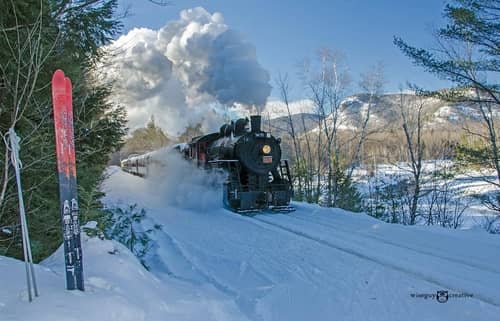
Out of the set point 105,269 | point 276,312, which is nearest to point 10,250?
point 105,269

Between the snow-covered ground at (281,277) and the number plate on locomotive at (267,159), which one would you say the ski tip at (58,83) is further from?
the number plate on locomotive at (267,159)

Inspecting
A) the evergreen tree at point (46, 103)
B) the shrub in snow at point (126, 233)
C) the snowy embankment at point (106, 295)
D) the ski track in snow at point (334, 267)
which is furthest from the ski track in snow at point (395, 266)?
the evergreen tree at point (46, 103)

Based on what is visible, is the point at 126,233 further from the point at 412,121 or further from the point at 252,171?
the point at 412,121

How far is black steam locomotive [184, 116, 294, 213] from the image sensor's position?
10.3m

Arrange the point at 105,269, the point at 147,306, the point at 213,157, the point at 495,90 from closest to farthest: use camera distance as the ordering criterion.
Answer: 1. the point at 147,306
2. the point at 105,269
3. the point at 495,90
4. the point at 213,157

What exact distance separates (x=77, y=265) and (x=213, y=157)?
991cm

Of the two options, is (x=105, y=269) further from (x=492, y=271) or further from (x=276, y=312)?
(x=492, y=271)

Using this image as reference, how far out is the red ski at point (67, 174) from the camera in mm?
2535

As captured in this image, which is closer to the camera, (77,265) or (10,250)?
(77,265)

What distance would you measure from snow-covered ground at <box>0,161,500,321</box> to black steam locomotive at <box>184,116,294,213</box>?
107 inches

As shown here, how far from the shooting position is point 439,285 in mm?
3951

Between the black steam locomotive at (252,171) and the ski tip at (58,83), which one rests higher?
the ski tip at (58,83)

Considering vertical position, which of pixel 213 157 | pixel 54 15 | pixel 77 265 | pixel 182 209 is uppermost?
pixel 54 15

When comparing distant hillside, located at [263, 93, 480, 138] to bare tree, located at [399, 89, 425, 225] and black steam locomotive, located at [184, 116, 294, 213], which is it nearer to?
bare tree, located at [399, 89, 425, 225]
